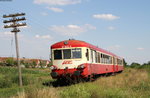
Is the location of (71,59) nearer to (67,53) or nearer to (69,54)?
(69,54)

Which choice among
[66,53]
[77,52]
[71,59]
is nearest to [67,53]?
[66,53]

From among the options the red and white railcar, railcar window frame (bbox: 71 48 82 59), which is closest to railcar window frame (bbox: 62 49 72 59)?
the red and white railcar

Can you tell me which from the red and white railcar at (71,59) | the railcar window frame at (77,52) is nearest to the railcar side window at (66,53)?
the red and white railcar at (71,59)

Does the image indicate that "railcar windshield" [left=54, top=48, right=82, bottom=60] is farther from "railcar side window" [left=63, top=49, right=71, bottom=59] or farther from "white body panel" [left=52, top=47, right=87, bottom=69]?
"white body panel" [left=52, top=47, right=87, bottom=69]

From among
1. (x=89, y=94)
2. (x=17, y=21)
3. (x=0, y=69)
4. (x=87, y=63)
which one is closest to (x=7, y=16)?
(x=17, y=21)

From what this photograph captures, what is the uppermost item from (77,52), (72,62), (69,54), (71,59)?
(77,52)

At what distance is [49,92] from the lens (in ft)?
28.0

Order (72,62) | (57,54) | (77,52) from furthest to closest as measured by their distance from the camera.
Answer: (57,54), (77,52), (72,62)

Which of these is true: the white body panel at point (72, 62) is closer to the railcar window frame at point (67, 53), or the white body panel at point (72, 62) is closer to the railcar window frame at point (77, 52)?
the railcar window frame at point (77, 52)

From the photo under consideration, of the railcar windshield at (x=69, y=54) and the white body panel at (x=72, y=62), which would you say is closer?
the white body panel at (x=72, y=62)

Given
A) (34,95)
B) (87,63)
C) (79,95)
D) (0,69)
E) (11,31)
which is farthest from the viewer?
(0,69)

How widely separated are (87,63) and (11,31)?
934 centimetres

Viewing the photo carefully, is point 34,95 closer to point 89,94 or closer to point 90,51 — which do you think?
point 89,94

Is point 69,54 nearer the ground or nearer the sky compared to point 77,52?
nearer the ground
